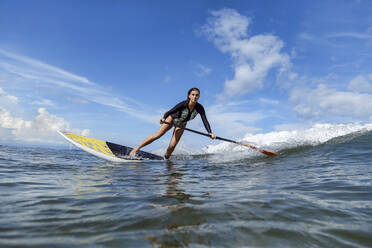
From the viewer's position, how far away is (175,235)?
1738 mm

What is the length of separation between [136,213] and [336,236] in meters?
1.69

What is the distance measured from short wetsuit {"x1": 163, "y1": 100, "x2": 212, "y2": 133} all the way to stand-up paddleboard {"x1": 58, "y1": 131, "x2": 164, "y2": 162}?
2087 millimetres

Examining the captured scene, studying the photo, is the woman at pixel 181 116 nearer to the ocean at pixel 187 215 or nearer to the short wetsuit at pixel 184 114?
the short wetsuit at pixel 184 114

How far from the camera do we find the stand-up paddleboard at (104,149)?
8477mm

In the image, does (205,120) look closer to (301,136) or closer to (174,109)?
(174,109)

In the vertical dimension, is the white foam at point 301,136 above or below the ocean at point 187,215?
above

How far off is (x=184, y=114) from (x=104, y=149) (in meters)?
3.62

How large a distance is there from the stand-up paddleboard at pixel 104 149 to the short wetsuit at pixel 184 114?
6.85ft

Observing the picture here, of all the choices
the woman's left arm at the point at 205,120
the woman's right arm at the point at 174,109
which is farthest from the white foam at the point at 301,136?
the woman's right arm at the point at 174,109

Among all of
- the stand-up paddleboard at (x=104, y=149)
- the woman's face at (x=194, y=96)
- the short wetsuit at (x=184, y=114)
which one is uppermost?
the woman's face at (x=194, y=96)

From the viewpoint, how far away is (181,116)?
8078 millimetres

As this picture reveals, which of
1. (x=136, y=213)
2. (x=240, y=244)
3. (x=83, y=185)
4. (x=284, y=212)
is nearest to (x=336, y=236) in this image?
(x=284, y=212)

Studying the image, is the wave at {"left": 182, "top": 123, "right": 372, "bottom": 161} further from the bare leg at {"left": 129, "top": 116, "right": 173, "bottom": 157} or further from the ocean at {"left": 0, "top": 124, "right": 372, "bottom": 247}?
the ocean at {"left": 0, "top": 124, "right": 372, "bottom": 247}

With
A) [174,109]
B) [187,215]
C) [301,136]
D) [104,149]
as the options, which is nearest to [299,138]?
[301,136]
